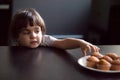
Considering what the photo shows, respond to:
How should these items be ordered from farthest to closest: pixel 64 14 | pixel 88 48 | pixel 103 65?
pixel 64 14
pixel 88 48
pixel 103 65

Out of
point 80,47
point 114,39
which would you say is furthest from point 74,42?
point 114,39

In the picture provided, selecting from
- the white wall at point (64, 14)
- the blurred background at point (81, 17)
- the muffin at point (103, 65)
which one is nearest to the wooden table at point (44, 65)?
the muffin at point (103, 65)

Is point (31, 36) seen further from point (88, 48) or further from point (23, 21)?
point (88, 48)

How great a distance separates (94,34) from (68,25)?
0.34 metres

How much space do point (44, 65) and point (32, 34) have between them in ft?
1.14

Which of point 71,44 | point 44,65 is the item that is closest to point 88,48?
point 71,44

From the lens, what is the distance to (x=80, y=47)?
1578 mm

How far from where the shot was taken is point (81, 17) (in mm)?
3764

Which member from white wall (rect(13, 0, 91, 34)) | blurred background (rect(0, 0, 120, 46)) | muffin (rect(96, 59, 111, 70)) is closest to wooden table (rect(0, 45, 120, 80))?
muffin (rect(96, 59, 111, 70))

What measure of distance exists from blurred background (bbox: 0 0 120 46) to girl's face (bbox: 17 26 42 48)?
1.76 meters

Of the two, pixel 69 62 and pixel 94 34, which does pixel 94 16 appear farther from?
pixel 69 62

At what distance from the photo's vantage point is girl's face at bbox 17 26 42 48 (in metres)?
1.62

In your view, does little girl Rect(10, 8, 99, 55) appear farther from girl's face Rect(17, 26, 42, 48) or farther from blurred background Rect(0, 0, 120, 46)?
blurred background Rect(0, 0, 120, 46)

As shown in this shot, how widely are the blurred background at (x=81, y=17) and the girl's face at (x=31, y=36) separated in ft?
5.78
